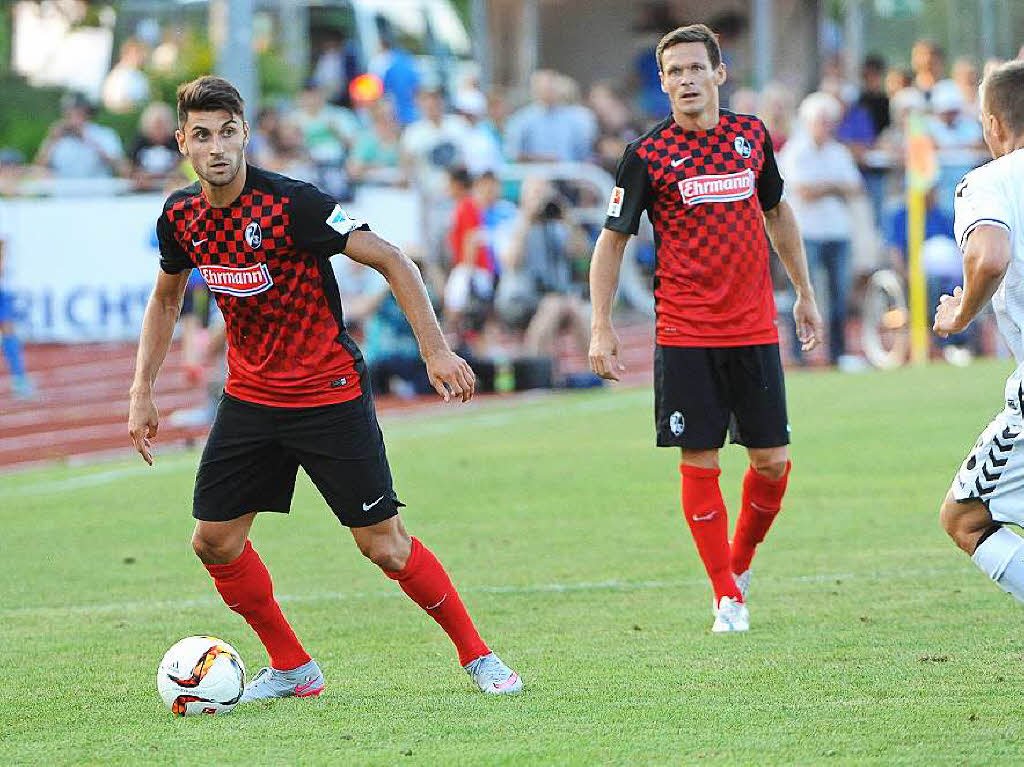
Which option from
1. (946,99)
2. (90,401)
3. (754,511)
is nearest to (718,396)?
(754,511)

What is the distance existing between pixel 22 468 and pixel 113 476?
1.32m

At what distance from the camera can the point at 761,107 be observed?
810 inches

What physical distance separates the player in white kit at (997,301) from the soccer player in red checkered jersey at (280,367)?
1.54 m

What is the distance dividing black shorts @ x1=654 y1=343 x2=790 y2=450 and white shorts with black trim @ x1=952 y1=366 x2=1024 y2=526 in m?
1.76

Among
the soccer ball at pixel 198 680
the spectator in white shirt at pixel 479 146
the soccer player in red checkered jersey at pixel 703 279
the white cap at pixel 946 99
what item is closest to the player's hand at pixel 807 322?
the soccer player in red checkered jersey at pixel 703 279

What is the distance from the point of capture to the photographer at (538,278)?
58.5 feet

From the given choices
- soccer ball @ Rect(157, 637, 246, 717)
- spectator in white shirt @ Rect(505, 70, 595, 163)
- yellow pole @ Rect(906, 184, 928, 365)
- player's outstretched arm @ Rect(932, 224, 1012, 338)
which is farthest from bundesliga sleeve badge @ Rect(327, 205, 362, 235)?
spectator in white shirt @ Rect(505, 70, 595, 163)

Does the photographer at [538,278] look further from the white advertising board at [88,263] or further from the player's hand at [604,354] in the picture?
the player's hand at [604,354]

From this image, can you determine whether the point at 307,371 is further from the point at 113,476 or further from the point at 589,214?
the point at 589,214

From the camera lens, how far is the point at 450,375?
5754 millimetres

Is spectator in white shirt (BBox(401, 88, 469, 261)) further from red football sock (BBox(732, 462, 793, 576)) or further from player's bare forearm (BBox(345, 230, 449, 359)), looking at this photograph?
player's bare forearm (BBox(345, 230, 449, 359))

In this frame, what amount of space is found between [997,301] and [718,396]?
1.96m

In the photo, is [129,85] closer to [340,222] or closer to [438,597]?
[340,222]

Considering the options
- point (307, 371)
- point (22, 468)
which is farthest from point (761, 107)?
point (307, 371)
